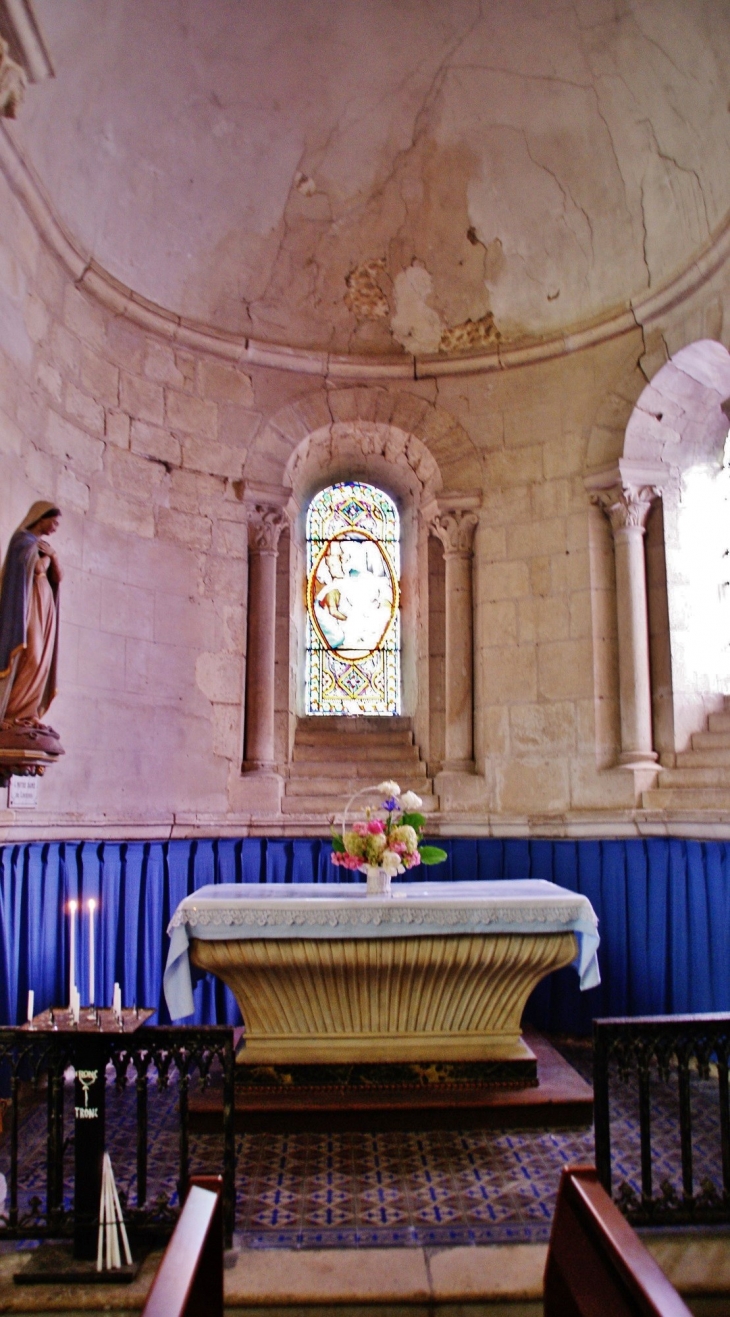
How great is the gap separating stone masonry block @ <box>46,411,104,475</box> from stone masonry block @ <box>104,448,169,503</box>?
124 mm

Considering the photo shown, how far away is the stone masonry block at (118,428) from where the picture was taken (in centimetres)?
645

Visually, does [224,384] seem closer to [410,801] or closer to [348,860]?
[410,801]

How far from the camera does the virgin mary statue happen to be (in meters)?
4.77

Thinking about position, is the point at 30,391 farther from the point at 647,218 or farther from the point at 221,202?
the point at 647,218

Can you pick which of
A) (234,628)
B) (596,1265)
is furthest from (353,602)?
(596,1265)

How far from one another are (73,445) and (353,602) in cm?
255

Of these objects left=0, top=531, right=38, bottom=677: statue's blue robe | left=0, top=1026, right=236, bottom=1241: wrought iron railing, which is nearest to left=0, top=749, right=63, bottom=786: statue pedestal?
left=0, top=531, right=38, bottom=677: statue's blue robe

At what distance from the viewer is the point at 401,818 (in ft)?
17.1

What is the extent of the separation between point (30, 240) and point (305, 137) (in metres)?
2.21

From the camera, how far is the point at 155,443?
6.77m

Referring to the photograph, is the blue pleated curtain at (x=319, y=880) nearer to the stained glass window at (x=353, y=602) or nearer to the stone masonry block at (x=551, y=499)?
the stained glass window at (x=353, y=602)

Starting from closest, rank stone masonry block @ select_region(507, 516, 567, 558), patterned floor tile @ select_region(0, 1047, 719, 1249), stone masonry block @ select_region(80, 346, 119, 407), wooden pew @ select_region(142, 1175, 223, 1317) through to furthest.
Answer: wooden pew @ select_region(142, 1175, 223, 1317)
patterned floor tile @ select_region(0, 1047, 719, 1249)
stone masonry block @ select_region(80, 346, 119, 407)
stone masonry block @ select_region(507, 516, 567, 558)

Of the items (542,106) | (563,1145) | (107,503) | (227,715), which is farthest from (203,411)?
(563,1145)

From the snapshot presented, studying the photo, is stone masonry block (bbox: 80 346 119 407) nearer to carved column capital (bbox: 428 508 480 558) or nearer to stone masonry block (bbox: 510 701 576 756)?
carved column capital (bbox: 428 508 480 558)
